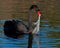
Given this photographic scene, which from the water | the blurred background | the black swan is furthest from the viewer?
the black swan

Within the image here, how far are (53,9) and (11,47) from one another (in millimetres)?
7539

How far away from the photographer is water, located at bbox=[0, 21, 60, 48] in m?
9.70

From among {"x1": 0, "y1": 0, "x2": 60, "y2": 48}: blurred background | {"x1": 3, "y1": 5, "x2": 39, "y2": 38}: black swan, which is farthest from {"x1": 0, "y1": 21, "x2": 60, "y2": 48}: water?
{"x1": 3, "y1": 5, "x2": 39, "y2": 38}: black swan

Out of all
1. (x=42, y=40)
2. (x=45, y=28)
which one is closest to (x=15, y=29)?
(x=45, y=28)

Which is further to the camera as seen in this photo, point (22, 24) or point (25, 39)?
point (22, 24)

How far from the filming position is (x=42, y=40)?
1025cm

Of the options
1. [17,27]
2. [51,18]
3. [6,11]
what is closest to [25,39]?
[17,27]

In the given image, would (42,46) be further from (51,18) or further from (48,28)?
(51,18)

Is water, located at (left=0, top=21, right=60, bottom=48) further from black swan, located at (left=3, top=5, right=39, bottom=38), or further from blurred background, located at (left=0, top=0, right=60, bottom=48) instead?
black swan, located at (left=3, top=5, right=39, bottom=38)

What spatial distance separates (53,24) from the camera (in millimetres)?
12477

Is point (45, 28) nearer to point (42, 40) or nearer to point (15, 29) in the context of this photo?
point (15, 29)

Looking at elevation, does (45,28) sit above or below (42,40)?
above

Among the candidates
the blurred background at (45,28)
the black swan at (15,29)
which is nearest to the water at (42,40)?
the blurred background at (45,28)

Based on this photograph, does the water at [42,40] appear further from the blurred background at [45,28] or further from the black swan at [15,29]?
the black swan at [15,29]
